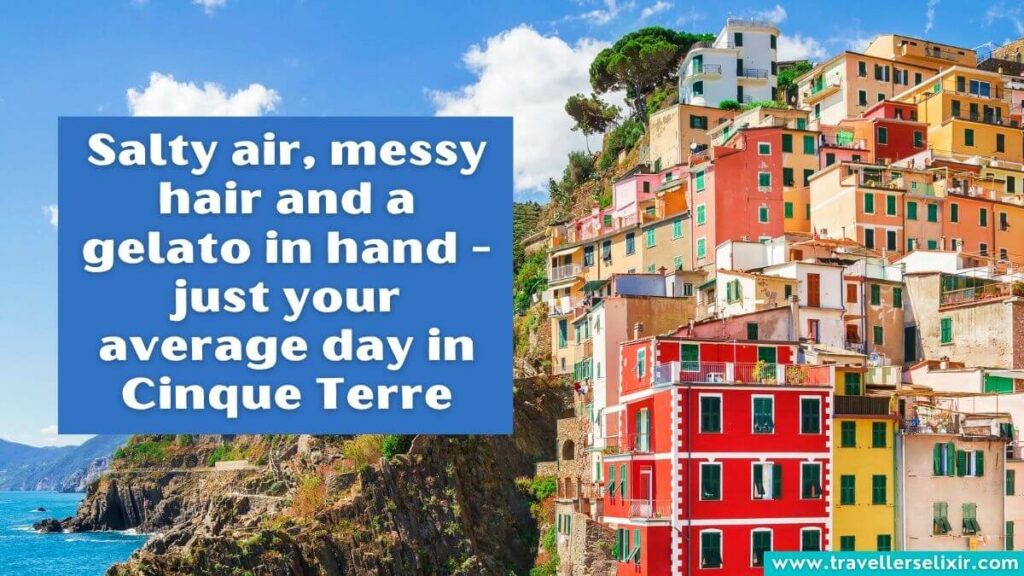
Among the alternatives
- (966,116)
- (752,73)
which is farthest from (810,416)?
(752,73)

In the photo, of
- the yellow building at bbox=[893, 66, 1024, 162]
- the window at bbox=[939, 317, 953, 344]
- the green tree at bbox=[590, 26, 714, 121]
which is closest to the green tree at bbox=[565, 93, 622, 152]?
the green tree at bbox=[590, 26, 714, 121]

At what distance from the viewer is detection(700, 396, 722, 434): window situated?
4409 centimetres

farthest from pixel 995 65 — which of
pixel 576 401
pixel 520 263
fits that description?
pixel 576 401

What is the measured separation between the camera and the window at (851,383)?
4678cm

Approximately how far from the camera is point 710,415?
44188 mm

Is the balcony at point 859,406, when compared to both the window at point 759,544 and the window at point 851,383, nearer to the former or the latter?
the window at point 851,383

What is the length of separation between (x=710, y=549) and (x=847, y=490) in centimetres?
530

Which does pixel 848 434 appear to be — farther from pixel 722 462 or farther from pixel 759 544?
pixel 759 544

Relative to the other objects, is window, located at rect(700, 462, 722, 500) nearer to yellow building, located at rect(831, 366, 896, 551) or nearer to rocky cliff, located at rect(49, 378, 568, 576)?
yellow building, located at rect(831, 366, 896, 551)

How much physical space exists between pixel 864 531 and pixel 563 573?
1143 cm

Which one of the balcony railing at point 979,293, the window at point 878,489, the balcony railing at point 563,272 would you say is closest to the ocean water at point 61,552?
the balcony railing at point 563,272

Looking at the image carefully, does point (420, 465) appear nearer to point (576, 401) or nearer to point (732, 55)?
point (576, 401)

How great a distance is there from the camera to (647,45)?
98.6 meters

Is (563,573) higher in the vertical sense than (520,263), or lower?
lower
